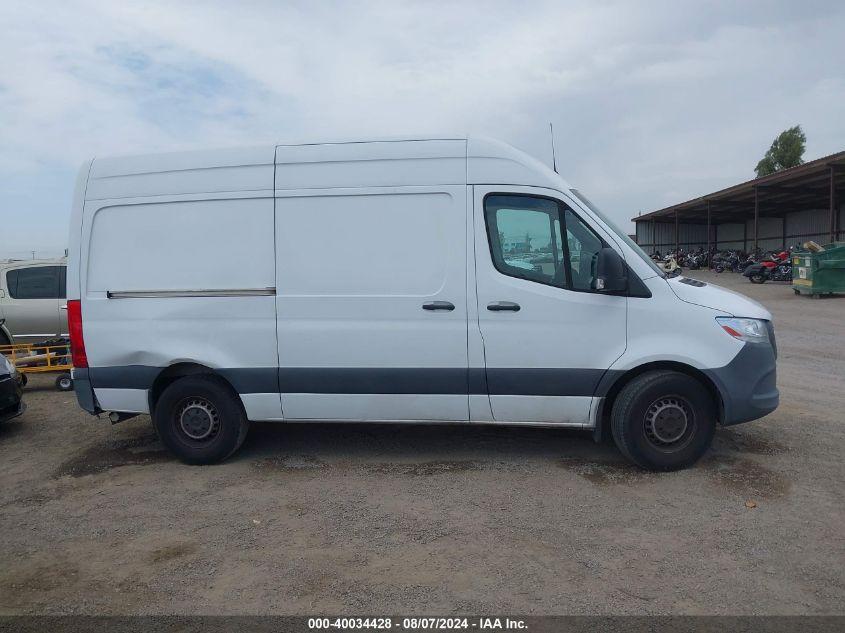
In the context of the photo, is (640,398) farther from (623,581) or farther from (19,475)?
(19,475)

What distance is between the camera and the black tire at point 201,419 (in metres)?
5.09

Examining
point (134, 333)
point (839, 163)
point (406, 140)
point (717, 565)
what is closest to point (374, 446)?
point (134, 333)

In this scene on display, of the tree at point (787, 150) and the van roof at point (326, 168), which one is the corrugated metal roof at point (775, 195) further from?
the van roof at point (326, 168)

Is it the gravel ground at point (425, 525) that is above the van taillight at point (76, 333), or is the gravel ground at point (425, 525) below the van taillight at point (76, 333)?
below

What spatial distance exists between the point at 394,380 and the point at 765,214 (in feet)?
144

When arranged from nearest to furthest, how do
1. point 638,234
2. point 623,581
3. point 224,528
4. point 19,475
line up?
point 623,581 → point 224,528 → point 19,475 → point 638,234

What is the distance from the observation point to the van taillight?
5.09 metres

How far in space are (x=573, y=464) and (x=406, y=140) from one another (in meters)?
2.78

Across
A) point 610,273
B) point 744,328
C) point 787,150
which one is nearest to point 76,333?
point 610,273

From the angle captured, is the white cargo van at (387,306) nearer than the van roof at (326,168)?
Yes

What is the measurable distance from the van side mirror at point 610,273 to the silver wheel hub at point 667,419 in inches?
34.5

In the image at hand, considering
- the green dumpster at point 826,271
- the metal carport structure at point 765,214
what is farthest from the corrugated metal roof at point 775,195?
the green dumpster at point 826,271

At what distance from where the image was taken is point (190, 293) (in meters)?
4.98

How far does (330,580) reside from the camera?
132 inches
